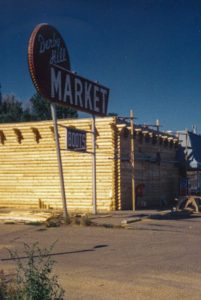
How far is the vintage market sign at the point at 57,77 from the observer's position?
16.9 metres

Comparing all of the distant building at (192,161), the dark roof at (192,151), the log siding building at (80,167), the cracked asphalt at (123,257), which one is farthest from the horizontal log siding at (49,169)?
the dark roof at (192,151)

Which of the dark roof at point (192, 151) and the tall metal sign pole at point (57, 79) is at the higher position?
the tall metal sign pole at point (57, 79)

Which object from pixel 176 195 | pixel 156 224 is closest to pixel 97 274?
pixel 156 224

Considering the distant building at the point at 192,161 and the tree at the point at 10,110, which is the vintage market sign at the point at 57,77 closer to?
the distant building at the point at 192,161

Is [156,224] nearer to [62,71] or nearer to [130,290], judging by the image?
[62,71]

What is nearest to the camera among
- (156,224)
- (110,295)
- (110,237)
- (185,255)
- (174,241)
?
(110,295)

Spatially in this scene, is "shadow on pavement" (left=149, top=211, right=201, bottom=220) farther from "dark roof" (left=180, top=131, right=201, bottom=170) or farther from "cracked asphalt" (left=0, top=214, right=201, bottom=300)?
"dark roof" (left=180, top=131, right=201, bottom=170)

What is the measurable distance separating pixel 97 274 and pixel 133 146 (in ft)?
48.2

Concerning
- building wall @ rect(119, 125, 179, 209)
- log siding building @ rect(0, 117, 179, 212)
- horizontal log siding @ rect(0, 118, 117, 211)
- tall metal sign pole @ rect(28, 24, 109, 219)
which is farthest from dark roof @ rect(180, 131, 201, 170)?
tall metal sign pole @ rect(28, 24, 109, 219)

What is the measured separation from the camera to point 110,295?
759cm

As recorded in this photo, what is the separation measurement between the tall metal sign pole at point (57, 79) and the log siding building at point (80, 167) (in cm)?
311

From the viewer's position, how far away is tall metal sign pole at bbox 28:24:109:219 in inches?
665

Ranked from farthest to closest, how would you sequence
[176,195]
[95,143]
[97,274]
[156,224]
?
[176,195], [95,143], [156,224], [97,274]

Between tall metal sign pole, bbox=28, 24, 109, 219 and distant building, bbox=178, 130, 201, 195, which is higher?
tall metal sign pole, bbox=28, 24, 109, 219
